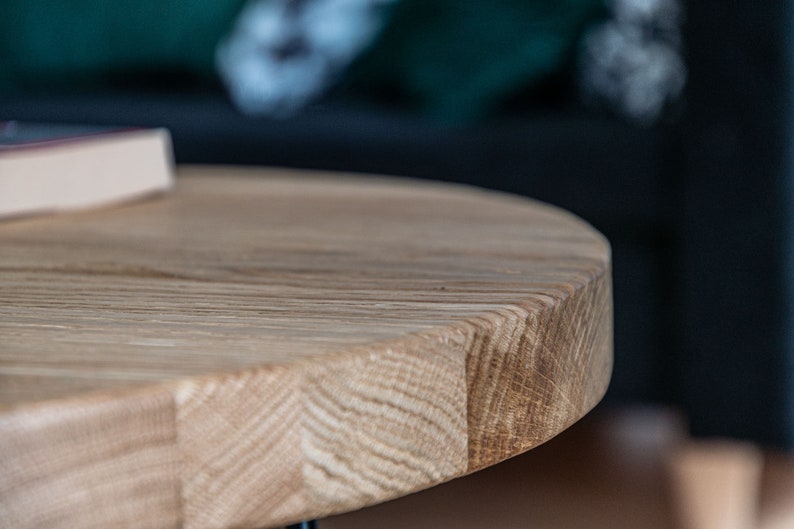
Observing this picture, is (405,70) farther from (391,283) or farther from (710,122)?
(391,283)

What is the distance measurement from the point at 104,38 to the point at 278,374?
209 cm

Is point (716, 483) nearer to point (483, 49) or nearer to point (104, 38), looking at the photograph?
point (483, 49)

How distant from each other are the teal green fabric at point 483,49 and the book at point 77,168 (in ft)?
2.87

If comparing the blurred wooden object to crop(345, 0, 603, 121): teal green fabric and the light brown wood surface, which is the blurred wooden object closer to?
crop(345, 0, 603, 121): teal green fabric

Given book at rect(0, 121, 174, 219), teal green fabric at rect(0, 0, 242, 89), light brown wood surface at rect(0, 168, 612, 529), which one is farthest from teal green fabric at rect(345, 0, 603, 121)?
light brown wood surface at rect(0, 168, 612, 529)

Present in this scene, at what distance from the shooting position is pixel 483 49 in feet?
5.43

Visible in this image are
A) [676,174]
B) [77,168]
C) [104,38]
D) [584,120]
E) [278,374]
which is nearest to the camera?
[278,374]

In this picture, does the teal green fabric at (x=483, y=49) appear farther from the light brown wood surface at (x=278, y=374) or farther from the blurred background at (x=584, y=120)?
the light brown wood surface at (x=278, y=374)

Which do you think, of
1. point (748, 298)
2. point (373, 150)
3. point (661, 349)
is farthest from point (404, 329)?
point (373, 150)

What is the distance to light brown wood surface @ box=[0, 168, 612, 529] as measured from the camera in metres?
0.28

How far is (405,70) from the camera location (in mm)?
1757

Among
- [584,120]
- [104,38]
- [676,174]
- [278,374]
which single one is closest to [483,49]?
[584,120]

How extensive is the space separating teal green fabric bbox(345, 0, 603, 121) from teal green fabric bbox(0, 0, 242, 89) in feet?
1.86

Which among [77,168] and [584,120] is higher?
[77,168]
